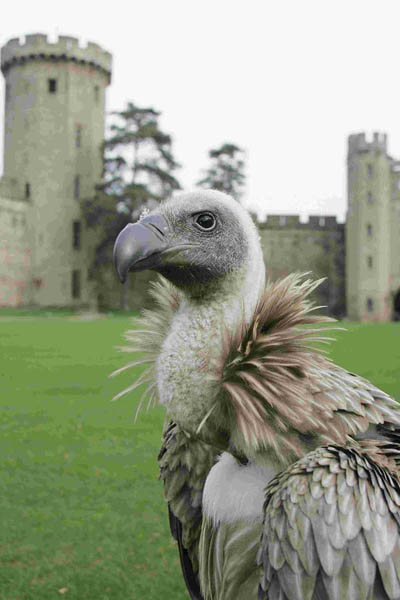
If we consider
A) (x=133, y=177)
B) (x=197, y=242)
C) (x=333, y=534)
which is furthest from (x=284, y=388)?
A: (x=133, y=177)

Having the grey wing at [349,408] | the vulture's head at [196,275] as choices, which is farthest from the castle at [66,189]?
the grey wing at [349,408]

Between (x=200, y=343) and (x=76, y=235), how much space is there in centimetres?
4004

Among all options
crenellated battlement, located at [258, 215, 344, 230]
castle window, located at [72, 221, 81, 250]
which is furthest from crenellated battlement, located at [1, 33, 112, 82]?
crenellated battlement, located at [258, 215, 344, 230]

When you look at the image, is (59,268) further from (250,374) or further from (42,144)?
(250,374)

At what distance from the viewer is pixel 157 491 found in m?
4.45

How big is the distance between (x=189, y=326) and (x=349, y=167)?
4164cm

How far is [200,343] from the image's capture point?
1801 millimetres

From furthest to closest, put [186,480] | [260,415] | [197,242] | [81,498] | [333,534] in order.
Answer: [81,498], [186,480], [197,242], [260,415], [333,534]

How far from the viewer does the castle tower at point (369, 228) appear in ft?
132

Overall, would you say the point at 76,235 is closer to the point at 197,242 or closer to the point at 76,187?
the point at 76,187

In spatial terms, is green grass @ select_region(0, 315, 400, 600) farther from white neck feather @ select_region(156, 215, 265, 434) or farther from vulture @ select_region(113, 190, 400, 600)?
white neck feather @ select_region(156, 215, 265, 434)

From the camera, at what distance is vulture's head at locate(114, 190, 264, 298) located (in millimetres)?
1795

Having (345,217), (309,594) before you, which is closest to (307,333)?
(309,594)

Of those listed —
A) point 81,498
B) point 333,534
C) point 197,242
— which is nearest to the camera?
point 333,534
